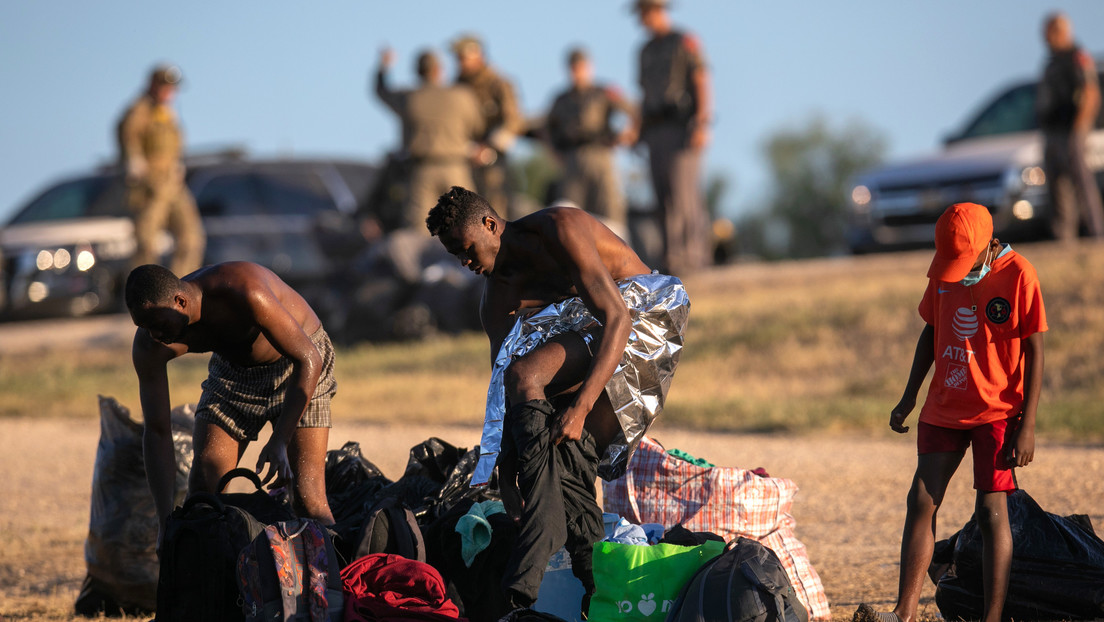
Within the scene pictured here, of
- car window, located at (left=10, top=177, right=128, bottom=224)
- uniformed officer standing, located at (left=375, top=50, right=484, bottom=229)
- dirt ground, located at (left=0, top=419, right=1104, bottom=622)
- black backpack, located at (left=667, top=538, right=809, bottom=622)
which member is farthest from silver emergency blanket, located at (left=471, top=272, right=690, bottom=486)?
car window, located at (left=10, top=177, right=128, bottom=224)

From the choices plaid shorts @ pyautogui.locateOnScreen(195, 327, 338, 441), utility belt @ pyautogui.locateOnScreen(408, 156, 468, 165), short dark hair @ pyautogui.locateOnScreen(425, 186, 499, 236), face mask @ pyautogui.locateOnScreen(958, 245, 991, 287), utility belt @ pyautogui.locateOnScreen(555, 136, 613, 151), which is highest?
short dark hair @ pyautogui.locateOnScreen(425, 186, 499, 236)

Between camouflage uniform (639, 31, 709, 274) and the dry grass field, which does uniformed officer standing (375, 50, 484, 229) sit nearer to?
the dry grass field

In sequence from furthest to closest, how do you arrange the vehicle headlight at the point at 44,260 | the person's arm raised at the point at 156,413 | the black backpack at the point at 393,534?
1. the vehicle headlight at the point at 44,260
2. the person's arm raised at the point at 156,413
3. the black backpack at the point at 393,534

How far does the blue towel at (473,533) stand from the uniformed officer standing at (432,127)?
330 inches

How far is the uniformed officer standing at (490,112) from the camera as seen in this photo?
13.2 metres

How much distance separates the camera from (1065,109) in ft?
38.3

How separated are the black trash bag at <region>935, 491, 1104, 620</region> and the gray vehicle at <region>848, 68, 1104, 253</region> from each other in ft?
28.3

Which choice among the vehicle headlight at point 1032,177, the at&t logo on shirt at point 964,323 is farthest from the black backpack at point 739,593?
the vehicle headlight at point 1032,177

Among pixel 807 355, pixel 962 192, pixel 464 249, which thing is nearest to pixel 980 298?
pixel 464 249

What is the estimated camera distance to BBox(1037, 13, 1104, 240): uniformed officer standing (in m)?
11.6

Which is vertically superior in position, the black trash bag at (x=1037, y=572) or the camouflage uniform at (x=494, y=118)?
the camouflage uniform at (x=494, y=118)

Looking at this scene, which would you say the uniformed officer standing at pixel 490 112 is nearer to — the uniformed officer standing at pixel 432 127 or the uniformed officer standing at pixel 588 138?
the uniformed officer standing at pixel 432 127

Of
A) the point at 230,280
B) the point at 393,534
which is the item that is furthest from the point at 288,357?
the point at 393,534

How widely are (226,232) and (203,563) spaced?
1085 cm
